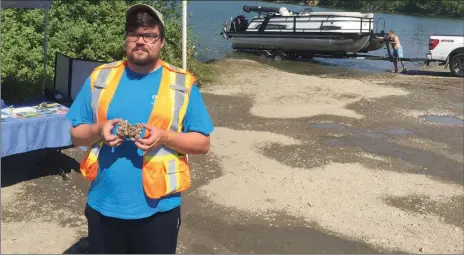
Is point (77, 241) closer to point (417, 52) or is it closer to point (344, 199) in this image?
point (344, 199)

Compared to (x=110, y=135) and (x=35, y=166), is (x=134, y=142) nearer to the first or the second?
(x=110, y=135)

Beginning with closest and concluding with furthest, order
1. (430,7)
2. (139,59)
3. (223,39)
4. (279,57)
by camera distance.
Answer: (139,59), (279,57), (223,39), (430,7)

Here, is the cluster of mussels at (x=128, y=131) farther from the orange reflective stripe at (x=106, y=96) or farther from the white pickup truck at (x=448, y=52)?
the white pickup truck at (x=448, y=52)

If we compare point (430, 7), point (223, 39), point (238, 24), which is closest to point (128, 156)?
point (238, 24)

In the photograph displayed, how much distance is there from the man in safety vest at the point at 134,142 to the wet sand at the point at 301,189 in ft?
6.56

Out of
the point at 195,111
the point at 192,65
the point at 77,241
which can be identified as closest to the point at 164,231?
the point at 195,111

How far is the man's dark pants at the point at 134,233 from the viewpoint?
256 cm

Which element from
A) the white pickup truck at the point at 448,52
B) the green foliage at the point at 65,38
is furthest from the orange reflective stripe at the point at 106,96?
the white pickup truck at the point at 448,52

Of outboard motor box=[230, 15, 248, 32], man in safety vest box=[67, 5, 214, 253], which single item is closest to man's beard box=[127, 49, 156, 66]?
man in safety vest box=[67, 5, 214, 253]

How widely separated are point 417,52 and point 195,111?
82.7 feet

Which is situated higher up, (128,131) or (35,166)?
(128,131)

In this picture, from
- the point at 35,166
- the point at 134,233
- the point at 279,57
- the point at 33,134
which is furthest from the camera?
the point at 279,57

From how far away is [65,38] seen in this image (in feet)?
40.9

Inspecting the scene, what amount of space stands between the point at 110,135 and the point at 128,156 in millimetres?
200
